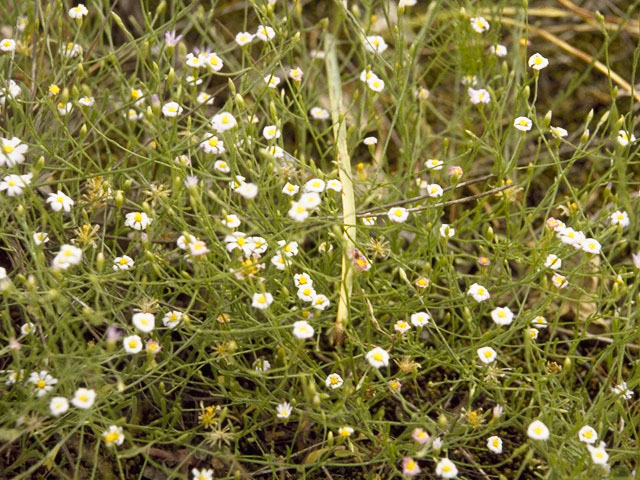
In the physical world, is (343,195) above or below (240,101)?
below

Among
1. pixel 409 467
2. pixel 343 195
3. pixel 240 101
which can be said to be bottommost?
pixel 409 467

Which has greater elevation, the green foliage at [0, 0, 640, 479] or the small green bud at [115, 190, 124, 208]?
the small green bud at [115, 190, 124, 208]

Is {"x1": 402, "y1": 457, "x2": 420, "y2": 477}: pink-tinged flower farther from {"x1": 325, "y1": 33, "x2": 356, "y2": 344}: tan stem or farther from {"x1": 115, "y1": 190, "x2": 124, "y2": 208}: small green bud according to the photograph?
{"x1": 115, "y1": 190, "x2": 124, "y2": 208}: small green bud

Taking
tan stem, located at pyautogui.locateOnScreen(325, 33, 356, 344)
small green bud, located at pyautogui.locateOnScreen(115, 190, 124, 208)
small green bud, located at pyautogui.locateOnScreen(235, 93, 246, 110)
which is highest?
small green bud, located at pyautogui.locateOnScreen(235, 93, 246, 110)

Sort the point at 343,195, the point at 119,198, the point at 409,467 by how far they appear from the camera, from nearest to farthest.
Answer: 1. the point at 409,467
2. the point at 119,198
3. the point at 343,195

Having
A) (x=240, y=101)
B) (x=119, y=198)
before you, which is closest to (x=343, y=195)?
(x=240, y=101)

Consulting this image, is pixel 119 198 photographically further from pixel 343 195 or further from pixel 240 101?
pixel 343 195

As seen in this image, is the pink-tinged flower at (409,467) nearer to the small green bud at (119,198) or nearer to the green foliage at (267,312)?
the green foliage at (267,312)

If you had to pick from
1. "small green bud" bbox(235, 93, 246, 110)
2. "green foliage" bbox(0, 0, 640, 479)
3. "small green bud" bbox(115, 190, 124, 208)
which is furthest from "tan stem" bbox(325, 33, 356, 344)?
"small green bud" bbox(115, 190, 124, 208)

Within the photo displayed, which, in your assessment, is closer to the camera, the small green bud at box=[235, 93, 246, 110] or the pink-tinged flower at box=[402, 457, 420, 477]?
the pink-tinged flower at box=[402, 457, 420, 477]

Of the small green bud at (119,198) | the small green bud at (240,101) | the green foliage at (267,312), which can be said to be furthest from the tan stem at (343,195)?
the small green bud at (119,198)

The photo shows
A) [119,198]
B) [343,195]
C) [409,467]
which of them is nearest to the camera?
[409,467]

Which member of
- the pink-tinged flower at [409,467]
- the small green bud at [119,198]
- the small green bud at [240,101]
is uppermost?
the small green bud at [240,101]

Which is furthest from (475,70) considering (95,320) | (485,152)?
(95,320)
